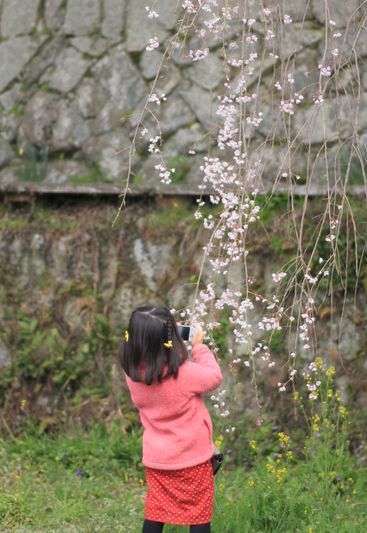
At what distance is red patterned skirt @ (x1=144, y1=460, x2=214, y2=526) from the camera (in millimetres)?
3635

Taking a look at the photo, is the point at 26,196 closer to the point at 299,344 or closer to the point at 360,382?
the point at 299,344

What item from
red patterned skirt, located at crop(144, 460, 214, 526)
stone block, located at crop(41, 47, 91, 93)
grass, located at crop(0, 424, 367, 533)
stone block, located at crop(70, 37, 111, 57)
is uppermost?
stone block, located at crop(70, 37, 111, 57)

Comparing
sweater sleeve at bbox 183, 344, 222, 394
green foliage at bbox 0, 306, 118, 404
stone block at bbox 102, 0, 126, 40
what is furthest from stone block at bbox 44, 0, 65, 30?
sweater sleeve at bbox 183, 344, 222, 394

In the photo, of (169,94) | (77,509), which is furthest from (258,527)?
(169,94)

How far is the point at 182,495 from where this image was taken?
3.64 meters

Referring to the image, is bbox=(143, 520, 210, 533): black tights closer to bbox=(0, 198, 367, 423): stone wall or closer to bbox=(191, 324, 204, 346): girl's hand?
bbox=(191, 324, 204, 346): girl's hand

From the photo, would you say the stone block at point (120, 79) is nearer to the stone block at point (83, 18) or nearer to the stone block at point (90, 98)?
the stone block at point (90, 98)

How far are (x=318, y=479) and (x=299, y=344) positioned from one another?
0.97m

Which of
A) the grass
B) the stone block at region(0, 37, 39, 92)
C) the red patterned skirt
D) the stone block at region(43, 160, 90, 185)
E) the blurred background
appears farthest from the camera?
the stone block at region(0, 37, 39, 92)

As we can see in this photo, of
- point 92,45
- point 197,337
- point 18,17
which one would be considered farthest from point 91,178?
point 197,337

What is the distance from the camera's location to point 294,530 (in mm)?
4164

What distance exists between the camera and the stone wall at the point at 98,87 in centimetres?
590

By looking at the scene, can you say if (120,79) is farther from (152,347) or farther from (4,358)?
(152,347)

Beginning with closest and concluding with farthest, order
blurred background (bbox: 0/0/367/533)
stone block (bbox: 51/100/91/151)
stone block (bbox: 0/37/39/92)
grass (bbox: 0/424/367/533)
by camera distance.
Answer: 1. grass (bbox: 0/424/367/533)
2. blurred background (bbox: 0/0/367/533)
3. stone block (bbox: 51/100/91/151)
4. stone block (bbox: 0/37/39/92)
